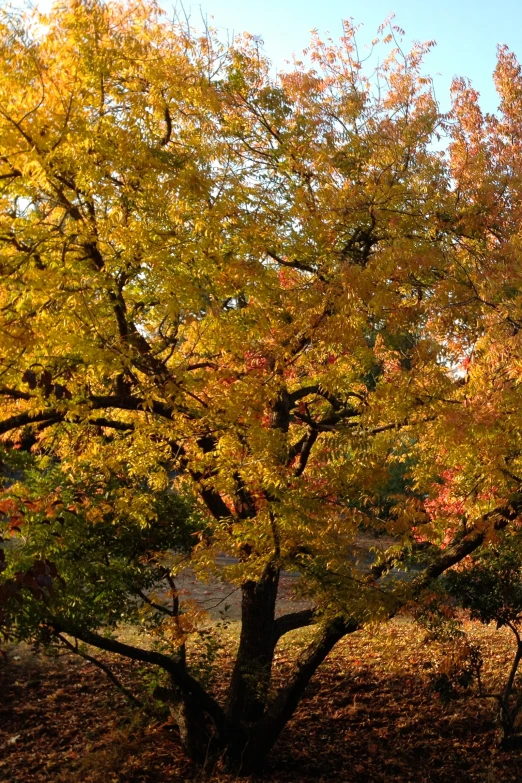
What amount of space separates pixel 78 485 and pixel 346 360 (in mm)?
3072

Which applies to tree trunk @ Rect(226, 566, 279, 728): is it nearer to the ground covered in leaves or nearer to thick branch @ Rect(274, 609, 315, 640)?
thick branch @ Rect(274, 609, 315, 640)

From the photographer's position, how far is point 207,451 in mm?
7152

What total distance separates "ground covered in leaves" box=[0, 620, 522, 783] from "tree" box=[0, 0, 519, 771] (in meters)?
0.74

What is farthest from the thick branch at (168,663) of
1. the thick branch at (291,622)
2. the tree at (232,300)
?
the thick branch at (291,622)

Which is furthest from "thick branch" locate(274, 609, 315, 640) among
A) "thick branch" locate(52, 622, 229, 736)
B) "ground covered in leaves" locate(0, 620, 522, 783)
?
"thick branch" locate(52, 622, 229, 736)

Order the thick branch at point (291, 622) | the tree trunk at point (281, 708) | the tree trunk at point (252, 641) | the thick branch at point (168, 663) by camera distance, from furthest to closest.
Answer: the thick branch at point (291, 622) < the tree trunk at point (252, 641) < the tree trunk at point (281, 708) < the thick branch at point (168, 663)

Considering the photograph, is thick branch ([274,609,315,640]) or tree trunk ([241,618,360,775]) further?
thick branch ([274,609,315,640])

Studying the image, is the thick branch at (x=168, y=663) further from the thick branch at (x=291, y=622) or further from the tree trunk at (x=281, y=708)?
the thick branch at (x=291, y=622)

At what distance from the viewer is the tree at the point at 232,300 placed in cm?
558

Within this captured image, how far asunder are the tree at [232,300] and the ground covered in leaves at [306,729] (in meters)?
0.74

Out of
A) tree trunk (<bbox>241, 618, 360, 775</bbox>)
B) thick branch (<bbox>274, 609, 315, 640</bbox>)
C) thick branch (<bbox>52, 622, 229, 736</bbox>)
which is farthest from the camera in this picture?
thick branch (<bbox>274, 609, 315, 640</bbox>)

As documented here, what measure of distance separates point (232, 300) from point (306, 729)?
17.9ft

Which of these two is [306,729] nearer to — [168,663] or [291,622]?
[291,622]

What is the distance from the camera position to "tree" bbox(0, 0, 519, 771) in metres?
5.58
